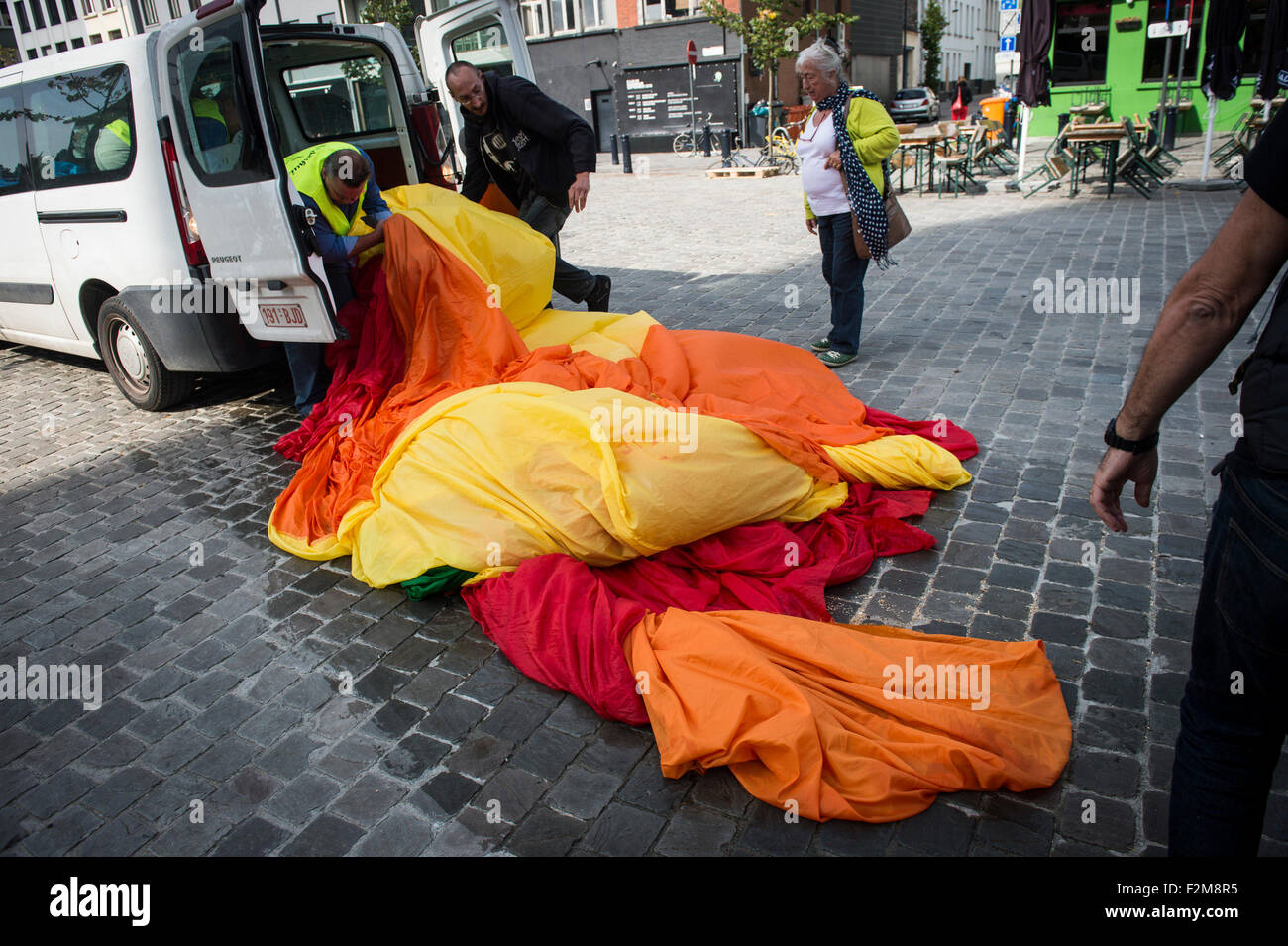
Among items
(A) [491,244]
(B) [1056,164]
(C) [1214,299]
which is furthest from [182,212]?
(B) [1056,164]

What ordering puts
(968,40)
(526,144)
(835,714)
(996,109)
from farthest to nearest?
(968,40) < (996,109) < (526,144) < (835,714)

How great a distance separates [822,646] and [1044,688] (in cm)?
67

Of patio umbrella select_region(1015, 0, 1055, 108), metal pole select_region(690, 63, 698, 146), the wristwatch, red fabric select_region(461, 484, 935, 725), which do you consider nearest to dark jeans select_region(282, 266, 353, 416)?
red fabric select_region(461, 484, 935, 725)

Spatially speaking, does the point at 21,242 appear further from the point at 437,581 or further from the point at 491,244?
the point at 437,581

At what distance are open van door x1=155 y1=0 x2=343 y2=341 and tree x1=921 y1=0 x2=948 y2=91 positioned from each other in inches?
2101

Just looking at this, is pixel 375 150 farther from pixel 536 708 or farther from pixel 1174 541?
pixel 1174 541

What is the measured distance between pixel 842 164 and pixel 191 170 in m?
3.72

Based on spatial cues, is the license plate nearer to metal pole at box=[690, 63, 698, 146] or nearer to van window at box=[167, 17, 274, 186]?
van window at box=[167, 17, 274, 186]

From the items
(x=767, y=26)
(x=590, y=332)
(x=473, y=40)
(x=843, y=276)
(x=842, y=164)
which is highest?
(x=767, y=26)

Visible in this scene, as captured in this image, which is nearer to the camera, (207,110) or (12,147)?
(207,110)

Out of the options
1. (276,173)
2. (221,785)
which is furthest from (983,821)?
(276,173)

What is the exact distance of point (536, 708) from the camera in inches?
114

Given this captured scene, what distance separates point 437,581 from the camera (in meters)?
3.49

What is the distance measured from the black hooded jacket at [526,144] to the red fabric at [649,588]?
3.22 meters
